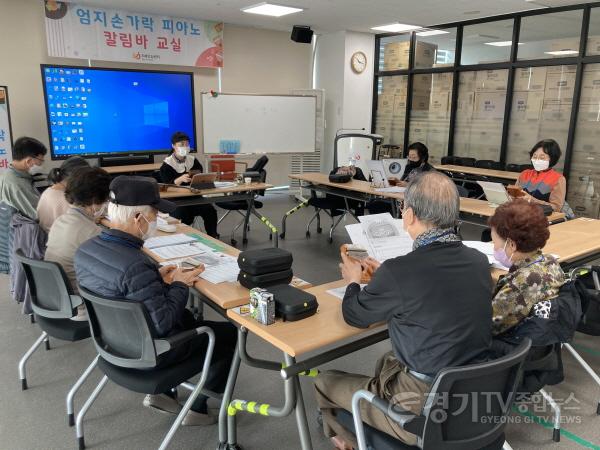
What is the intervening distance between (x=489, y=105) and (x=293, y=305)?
6.76 meters

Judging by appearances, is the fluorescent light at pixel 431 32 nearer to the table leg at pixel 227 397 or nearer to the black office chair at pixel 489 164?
the black office chair at pixel 489 164

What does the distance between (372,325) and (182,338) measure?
736 mm

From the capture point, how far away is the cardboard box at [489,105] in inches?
286

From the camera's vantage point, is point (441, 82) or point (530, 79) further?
point (441, 82)

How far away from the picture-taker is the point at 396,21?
24.1 ft

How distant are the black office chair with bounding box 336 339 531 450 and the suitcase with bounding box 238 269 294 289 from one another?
Result: 2.13 ft

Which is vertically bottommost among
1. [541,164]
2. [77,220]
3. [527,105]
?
[77,220]

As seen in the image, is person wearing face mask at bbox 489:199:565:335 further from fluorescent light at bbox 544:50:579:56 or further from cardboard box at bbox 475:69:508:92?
cardboard box at bbox 475:69:508:92

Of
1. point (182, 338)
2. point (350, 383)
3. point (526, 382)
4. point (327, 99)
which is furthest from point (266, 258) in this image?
point (327, 99)

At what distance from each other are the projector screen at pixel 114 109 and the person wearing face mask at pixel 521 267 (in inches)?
238

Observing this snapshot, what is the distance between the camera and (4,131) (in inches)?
241

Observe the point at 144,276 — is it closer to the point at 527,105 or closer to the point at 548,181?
the point at 548,181

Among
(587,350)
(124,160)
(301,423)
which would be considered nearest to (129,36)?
(124,160)

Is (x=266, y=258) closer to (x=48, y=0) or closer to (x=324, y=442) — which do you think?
(x=324, y=442)
